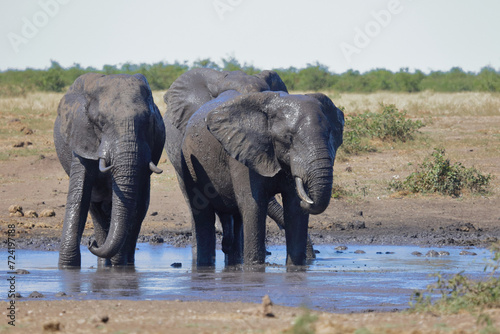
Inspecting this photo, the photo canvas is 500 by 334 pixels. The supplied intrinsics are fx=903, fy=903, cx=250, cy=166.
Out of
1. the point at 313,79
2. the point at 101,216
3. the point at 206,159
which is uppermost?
the point at 313,79

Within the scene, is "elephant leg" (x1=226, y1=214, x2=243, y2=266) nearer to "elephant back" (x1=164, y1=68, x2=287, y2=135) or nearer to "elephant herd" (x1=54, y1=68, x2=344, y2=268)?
"elephant herd" (x1=54, y1=68, x2=344, y2=268)

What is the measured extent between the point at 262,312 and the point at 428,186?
9.85 m

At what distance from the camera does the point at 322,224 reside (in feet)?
45.8

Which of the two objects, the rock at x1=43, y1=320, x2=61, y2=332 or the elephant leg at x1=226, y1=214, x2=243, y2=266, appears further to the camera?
the elephant leg at x1=226, y1=214, x2=243, y2=266

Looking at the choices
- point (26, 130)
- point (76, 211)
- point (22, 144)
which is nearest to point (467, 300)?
point (76, 211)

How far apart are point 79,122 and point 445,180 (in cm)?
A: 738

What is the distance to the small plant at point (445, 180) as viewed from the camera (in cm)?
1534

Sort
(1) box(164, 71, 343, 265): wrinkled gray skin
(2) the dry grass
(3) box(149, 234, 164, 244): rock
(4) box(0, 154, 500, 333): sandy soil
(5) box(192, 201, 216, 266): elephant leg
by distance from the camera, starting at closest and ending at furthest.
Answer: (4) box(0, 154, 500, 333): sandy soil < (1) box(164, 71, 343, 265): wrinkled gray skin < (5) box(192, 201, 216, 266): elephant leg < (3) box(149, 234, 164, 244): rock < (2) the dry grass

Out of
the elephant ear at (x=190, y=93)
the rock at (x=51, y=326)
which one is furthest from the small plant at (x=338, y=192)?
the rock at (x=51, y=326)

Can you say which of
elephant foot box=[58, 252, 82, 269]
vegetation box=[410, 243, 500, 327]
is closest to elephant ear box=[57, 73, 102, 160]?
elephant foot box=[58, 252, 82, 269]

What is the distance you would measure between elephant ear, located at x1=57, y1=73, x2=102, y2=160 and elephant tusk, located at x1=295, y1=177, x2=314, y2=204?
2.37 m

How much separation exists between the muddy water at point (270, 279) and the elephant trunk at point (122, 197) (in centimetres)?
30

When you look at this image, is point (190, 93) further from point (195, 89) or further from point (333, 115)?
point (333, 115)

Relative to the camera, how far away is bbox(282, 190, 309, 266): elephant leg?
9.57 meters
